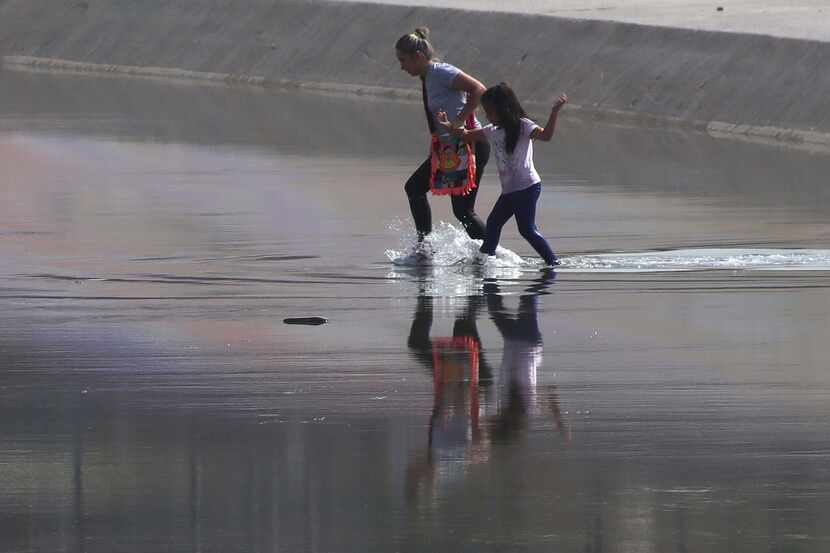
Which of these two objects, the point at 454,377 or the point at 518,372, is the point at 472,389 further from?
the point at 518,372

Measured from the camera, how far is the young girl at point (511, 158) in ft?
48.9

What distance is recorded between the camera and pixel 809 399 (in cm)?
1011

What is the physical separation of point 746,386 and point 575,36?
66.1ft

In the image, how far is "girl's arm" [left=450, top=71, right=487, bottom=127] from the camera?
1530cm

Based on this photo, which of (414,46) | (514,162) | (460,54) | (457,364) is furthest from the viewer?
(460,54)

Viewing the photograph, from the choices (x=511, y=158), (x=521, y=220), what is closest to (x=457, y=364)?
(x=521, y=220)

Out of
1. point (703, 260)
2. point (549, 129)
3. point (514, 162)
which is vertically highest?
point (549, 129)

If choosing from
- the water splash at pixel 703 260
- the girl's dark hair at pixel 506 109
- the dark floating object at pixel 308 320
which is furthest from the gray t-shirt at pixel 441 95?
the dark floating object at pixel 308 320

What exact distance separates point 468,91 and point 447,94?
0.19 metres

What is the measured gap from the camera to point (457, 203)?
15.8 m

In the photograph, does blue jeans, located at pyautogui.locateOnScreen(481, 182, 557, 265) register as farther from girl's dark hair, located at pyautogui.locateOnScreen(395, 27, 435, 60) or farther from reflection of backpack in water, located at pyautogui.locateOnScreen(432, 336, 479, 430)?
reflection of backpack in water, located at pyautogui.locateOnScreen(432, 336, 479, 430)

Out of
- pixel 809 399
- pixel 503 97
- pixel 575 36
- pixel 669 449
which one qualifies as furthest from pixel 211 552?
pixel 575 36

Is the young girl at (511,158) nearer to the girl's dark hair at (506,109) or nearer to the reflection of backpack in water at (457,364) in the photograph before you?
the girl's dark hair at (506,109)

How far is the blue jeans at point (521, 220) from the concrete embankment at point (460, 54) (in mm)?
9372
